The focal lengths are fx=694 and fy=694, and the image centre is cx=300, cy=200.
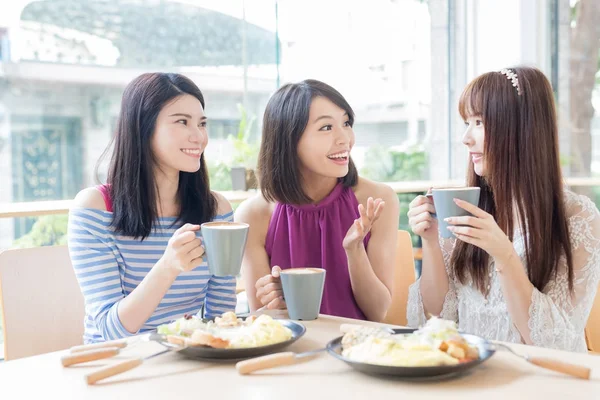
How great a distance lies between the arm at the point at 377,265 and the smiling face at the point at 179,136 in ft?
1.65

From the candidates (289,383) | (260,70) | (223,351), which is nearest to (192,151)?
(223,351)

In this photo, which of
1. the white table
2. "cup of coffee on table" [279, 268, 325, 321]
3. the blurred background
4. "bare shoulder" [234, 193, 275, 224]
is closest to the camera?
the white table

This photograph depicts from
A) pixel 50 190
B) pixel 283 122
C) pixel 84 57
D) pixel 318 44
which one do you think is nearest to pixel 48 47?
pixel 84 57

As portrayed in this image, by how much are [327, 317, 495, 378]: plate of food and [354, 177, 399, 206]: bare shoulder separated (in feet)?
3.09

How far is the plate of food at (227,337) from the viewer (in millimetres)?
1188

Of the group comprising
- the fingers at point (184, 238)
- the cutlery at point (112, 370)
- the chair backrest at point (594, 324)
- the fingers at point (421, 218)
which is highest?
the fingers at point (421, 218)

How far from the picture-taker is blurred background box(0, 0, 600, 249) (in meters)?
3.65

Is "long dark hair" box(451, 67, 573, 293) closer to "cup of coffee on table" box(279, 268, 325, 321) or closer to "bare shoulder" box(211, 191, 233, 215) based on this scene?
"cup of coffee on table" box(279, 268, 325, 321)

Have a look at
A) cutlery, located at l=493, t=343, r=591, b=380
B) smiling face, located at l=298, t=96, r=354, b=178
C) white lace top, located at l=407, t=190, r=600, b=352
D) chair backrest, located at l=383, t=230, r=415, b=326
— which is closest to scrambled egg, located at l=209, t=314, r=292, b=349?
cutlery, located at l=493, t=343, r=591, b=380

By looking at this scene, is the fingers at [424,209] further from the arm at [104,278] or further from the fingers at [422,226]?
the arm at [104,278]

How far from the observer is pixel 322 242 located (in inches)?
81.2

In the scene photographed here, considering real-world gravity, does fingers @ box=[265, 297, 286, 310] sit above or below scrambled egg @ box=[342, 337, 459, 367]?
below

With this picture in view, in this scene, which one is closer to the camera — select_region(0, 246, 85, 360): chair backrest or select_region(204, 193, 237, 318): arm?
select_region(0, 246, 85, 360): chair backrest

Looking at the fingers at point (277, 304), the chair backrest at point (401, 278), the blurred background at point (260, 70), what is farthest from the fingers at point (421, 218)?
the blurred background at point (260, 70)
